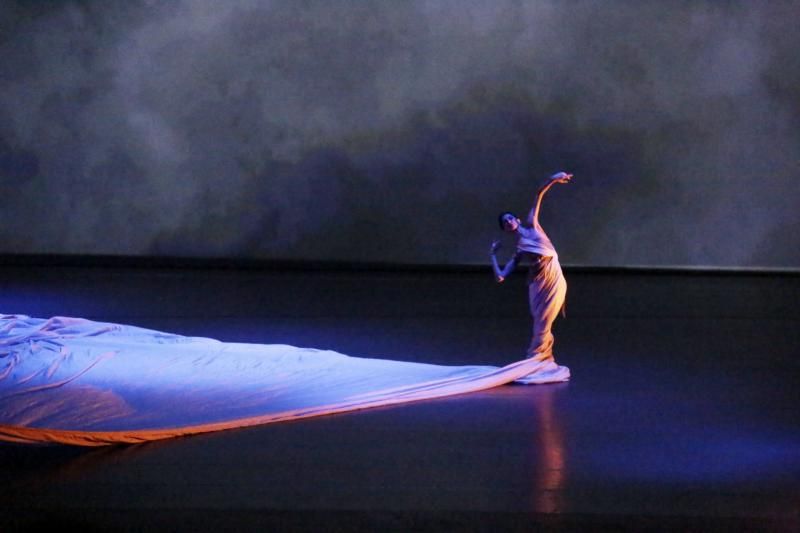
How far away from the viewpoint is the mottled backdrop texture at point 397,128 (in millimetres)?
10312

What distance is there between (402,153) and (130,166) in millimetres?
2994

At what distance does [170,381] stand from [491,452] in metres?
1.60

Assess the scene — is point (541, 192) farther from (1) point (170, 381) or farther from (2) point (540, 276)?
(1) point (170, 381)

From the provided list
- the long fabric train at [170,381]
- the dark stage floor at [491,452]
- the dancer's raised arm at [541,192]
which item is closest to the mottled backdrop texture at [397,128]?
the dark stage floor at [491,452]

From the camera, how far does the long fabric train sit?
383cm

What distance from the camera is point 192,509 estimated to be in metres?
3.08

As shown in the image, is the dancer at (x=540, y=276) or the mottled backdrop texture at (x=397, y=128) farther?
the mottled backdrop texture at (x=397, y=128)

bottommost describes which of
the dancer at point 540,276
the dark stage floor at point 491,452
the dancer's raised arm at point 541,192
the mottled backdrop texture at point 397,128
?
the dark stage floor at point 491,452

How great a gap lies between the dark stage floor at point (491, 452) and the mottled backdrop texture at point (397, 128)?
313 cm

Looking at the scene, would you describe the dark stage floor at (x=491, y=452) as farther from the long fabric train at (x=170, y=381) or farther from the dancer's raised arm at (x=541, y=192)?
the dancer's raised arm at (x=541, y=192)

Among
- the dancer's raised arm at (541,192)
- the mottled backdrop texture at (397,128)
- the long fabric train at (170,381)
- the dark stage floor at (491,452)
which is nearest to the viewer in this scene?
the dark stage floor at (491,452)

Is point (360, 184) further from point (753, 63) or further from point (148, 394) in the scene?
point (148, 394)

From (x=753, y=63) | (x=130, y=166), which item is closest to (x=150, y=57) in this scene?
(x=130, y=166)

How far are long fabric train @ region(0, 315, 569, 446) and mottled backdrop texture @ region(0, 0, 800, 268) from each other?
17.3 feet
